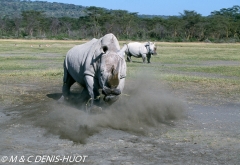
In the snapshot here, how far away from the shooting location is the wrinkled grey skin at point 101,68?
9.22 m

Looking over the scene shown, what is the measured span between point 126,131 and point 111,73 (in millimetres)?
1286

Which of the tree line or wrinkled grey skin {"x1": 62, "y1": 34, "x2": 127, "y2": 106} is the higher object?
wrinkled grey skin {"x1": 62, "y1": 34, "x2": 127, "y2": 106}

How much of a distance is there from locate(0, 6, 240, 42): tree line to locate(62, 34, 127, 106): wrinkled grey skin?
62.8 meters

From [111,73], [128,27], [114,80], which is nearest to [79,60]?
[111,73]

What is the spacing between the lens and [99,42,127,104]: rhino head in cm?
915

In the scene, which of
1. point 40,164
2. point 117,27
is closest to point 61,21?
point 117,27

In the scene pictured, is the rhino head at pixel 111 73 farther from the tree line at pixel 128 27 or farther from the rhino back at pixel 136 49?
the tree line at pixel 128 27

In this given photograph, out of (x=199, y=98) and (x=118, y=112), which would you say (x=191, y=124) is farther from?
(x=199, y=98)

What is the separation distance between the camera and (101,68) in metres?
9.43

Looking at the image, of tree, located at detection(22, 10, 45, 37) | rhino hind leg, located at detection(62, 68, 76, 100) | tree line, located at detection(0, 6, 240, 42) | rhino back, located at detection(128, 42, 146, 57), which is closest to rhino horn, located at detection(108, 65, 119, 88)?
rhino hind leg, located at detection(62, 68, 76, 100)

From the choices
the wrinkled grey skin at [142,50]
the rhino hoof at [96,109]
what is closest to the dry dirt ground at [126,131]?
the rhino hoof at [96,109]

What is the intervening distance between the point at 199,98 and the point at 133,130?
480 centimetres

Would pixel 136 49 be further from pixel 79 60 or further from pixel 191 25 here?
pixel 191 25

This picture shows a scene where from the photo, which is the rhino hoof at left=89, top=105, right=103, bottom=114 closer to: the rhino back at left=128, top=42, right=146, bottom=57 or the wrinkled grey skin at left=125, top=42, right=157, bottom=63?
the wrinkled grey skin at left=125, top=42, right=157, bottom=63
